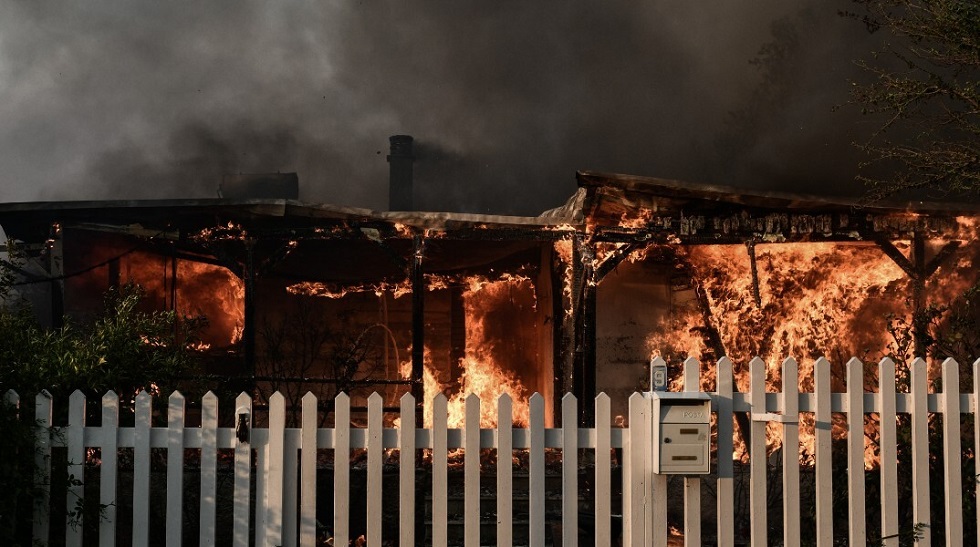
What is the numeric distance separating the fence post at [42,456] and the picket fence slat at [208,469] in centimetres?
83

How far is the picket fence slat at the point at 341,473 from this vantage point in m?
4.75

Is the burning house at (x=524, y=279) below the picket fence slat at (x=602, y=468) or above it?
above

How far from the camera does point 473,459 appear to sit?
478 centimetres

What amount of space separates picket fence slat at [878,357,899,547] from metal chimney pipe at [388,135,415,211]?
1405 cm

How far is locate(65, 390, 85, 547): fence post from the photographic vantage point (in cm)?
473

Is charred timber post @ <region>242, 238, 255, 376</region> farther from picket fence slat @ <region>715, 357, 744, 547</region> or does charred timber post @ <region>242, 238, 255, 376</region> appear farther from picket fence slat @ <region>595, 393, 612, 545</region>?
picket fence slat @ <region>715, 357, 744, 547</region>

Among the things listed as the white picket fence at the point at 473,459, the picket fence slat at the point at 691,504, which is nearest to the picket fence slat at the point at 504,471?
the white picket fence at the point at 473,459

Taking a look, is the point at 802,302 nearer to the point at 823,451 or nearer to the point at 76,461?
the point at 823,451

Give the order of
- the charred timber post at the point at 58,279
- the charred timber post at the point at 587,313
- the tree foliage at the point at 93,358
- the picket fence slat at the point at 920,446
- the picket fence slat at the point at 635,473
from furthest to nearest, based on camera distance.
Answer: the charred timber post at the point at 58,279 → the charred timber post at the point at 587,313 → the tree foliage at the point at 93,358 → the picket fence slat at the point at 920,446 → the picket fence slat at the point at 635,473

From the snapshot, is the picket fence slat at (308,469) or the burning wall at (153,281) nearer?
the picket fence slat at (308,469)

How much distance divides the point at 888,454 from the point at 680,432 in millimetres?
1256

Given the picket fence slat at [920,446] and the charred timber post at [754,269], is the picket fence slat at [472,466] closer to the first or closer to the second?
the picket fence slat at [920,446]

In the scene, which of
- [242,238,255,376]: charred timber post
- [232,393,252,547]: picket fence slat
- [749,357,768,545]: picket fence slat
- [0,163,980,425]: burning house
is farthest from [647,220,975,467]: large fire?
[232,393,252,547]: picket fence slat

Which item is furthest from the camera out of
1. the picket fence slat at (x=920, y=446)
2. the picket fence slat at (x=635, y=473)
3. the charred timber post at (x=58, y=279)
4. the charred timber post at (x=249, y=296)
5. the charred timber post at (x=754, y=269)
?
the charred timber post at (x=58, y=279)
